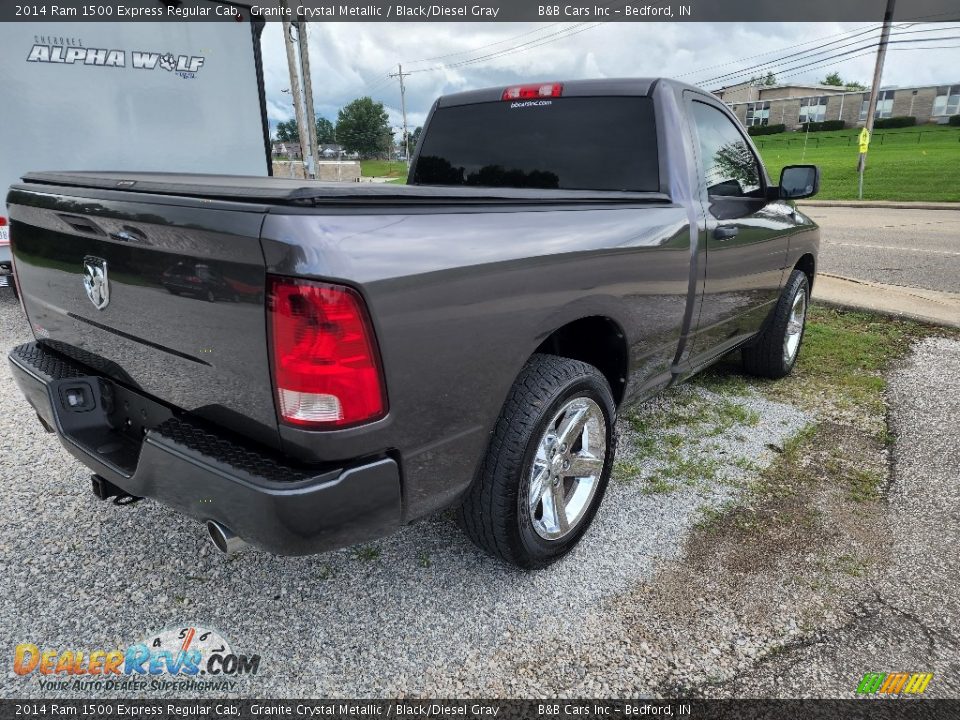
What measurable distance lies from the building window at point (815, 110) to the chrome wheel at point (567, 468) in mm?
93554

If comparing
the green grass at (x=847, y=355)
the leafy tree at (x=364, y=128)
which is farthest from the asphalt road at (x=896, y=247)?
the leafy tree at (x=364, y=128)

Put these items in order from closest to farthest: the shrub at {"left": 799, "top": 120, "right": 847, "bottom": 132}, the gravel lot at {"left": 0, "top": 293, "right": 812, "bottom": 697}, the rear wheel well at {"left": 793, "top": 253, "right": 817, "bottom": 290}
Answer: the gravel lot at {"left": 0, "top": 293, "right": 812, "bottom": 697}
the rear wheel well at {"left": 793, "top": 253, "right": 817, "bottom": 290}
the shrub at {"left": 799, "top": 120, "right": 847, "bottom": 132}

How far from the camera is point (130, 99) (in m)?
6.16

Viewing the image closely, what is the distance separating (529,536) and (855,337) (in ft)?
15.4

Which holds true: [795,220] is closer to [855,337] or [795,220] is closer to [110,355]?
[855,337]

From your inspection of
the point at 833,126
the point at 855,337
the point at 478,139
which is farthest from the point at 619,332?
the point at 833,126

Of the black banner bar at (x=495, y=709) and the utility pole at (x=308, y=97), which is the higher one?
the utility pole at (x=308, y=97)

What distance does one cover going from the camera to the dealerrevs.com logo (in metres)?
1.98

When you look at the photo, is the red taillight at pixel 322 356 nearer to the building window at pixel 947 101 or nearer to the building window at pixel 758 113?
the building window at pixel 947 101

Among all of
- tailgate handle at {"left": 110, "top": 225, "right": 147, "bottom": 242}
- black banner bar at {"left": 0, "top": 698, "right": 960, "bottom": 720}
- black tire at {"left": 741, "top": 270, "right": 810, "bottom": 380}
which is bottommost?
black banner bar at {"left": 0, "top": 698, "right": 960, "bottom": 720}

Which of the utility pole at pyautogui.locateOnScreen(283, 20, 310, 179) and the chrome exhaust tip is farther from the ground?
the utility pole at pyautogui.locateOnScreen(283, 20, 310, 179)

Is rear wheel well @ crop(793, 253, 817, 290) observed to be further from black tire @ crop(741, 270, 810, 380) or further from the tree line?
the tree line

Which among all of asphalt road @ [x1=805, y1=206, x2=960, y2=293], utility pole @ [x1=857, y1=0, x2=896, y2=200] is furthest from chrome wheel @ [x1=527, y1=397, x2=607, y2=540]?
utility pole @ [x1=857, y1=0, x2=896, y2=200]

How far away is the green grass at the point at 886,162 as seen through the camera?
2454 centimetres
